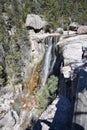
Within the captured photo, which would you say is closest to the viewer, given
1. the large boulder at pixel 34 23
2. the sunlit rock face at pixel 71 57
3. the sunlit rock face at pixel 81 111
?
the sunlit rock face at pixel 81 111

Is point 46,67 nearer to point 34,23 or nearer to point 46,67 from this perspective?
Answer: point 46,67

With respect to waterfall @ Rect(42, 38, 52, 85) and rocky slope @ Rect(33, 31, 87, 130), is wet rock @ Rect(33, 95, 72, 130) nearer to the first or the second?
rocky slope @ Rect(33, 31, 87, 130)

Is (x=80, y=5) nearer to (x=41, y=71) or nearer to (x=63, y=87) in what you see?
(x=41, y=71)

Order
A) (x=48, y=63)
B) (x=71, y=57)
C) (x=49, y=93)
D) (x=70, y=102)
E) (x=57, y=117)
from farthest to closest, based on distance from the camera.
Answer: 1. (x=48, y=63)
2. (x=49, y=93)
3. (x=71, y=57)
4. (x=70, y=102)
5. (x=57, y=117)

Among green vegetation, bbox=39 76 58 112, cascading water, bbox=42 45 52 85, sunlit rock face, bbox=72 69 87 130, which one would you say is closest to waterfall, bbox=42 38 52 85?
cascading water, bbox=42 45 52 85

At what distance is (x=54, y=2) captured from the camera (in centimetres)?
4919

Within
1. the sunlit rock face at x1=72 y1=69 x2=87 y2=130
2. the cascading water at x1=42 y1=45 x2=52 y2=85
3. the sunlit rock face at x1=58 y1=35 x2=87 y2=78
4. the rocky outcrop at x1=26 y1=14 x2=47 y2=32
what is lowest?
the cascading water at x1=42 y1=45 x2=52 y2=85

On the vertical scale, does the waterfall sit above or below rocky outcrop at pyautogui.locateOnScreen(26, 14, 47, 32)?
Result: below

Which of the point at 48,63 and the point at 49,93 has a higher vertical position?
the point at 49,93

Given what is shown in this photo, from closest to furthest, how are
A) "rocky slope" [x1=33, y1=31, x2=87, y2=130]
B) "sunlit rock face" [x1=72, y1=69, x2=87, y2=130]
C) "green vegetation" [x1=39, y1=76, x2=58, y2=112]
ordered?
"sunlit rock face" [x1=72, y1=69, x2=87, y2=130]
"rocky slope" [x1=33, y1=31, x2=87, y2=130]
"green vegetation" [x1=39, y1=76, x2=58, y2=112]

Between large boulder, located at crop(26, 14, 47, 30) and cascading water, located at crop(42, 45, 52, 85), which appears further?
large boulder, located at crop(26, 14, 47, 30)

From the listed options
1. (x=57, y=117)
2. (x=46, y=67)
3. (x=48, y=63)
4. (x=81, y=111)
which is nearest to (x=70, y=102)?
(x=57, y=117)

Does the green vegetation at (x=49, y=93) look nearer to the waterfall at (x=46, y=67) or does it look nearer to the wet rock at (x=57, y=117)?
the wet rock at (x=57, y=117)

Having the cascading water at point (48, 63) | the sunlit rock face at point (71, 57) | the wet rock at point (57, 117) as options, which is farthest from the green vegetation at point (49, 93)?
the cascading water at point (48, 63)
